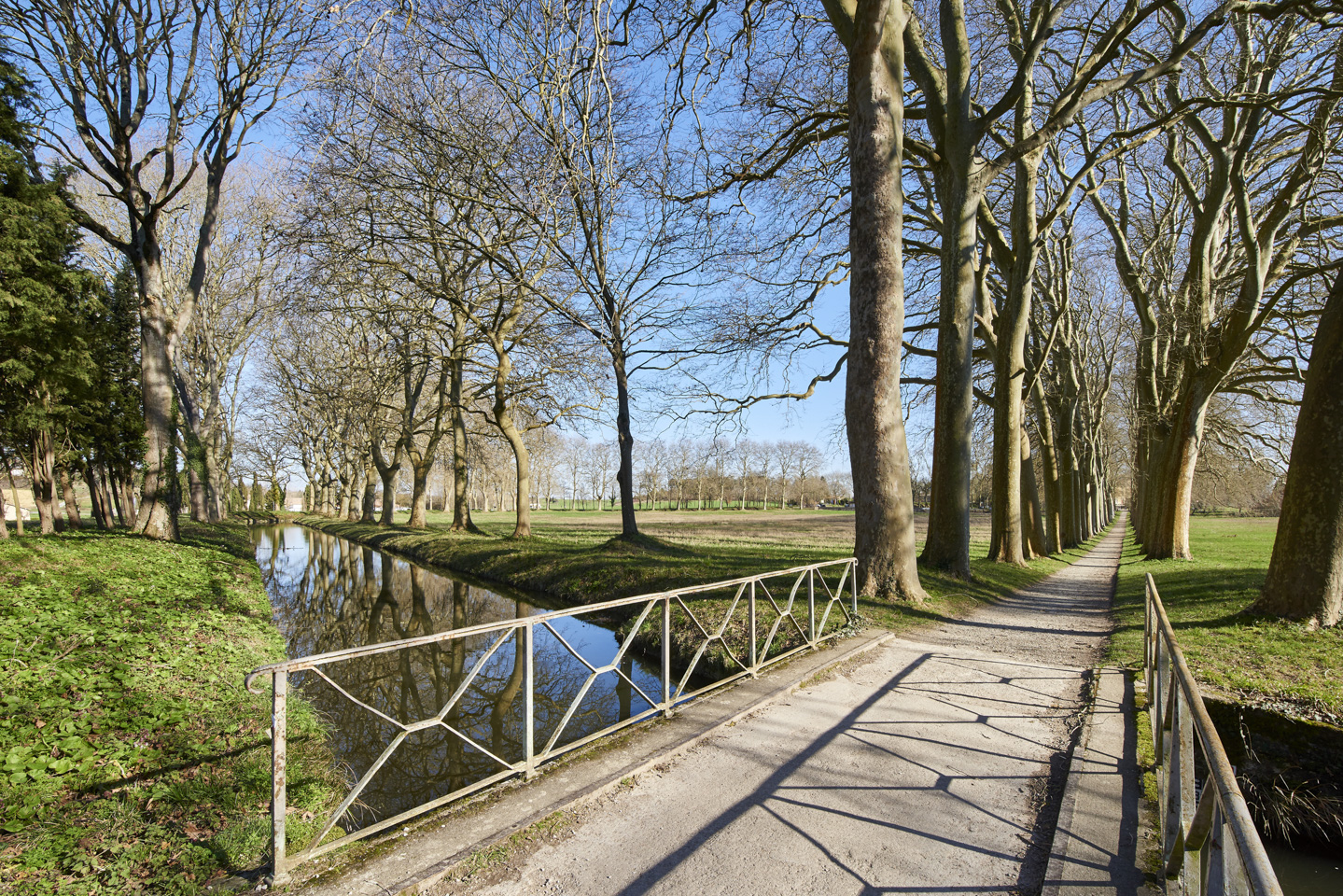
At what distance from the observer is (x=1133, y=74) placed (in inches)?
392

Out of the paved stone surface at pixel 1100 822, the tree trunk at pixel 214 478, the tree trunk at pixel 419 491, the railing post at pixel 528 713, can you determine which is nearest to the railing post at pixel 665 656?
the railing post at pixel 528 713

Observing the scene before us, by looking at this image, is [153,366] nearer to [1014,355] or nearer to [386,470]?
[386,470]

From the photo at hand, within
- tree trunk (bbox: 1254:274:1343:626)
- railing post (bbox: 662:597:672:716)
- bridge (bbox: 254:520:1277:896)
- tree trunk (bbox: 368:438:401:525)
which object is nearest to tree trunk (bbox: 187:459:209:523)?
tree trunk (bbox: 368:438:401:525)

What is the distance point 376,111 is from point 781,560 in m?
11.6

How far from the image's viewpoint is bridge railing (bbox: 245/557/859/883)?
9.91 feet

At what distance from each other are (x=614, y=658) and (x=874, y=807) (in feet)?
7.07

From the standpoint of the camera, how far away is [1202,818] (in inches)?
84.8

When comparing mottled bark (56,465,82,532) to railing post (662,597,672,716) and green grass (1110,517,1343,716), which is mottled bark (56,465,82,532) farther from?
green grass (1110,517,1343,716)

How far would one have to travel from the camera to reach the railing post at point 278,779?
9.11 feet

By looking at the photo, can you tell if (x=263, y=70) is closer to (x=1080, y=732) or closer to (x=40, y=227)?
(x=40, y=227)

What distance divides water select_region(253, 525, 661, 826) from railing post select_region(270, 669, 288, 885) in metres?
0.86

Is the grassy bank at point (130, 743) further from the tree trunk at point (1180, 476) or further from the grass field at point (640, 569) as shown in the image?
the tree trunk at point (1180, 476)

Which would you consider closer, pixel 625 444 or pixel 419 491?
pixel 625 444

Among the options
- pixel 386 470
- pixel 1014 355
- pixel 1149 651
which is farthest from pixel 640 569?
pixel 386 470
